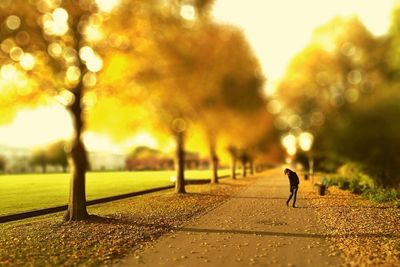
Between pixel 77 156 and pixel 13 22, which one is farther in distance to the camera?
pixel 77 156

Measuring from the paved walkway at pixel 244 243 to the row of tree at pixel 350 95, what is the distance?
272 centimetres

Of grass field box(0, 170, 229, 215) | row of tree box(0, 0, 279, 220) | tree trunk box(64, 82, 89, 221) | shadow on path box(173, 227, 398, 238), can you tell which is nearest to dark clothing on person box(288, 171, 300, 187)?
row of tree box(0, 0, 279, 220)

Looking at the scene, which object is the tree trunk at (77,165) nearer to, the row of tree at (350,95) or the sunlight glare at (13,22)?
the sunlight glare at (13,22)

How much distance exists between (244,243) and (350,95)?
9.15 m

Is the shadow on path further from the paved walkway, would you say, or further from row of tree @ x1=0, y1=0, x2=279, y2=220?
row of tree @ x1=0, y1=0, x2=279, y2=220

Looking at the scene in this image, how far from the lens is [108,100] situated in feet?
49.8

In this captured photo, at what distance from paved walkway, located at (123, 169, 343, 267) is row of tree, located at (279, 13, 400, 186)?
2724 millimetres

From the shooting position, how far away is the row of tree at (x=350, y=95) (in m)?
9.66

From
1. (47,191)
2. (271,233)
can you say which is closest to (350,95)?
(271,233)

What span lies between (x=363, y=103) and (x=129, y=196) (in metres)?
18.0

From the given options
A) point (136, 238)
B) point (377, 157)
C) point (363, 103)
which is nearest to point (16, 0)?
point (136, 238)

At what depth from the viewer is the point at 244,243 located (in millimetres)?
10336

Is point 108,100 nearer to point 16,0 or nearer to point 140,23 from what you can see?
point 140,23

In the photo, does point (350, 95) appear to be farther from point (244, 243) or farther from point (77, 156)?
point (77, 156)
